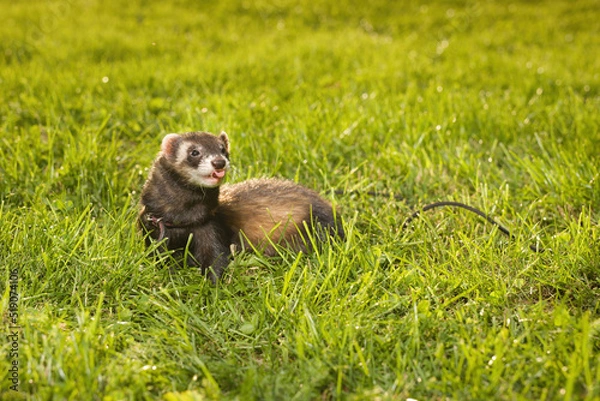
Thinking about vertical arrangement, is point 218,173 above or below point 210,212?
above

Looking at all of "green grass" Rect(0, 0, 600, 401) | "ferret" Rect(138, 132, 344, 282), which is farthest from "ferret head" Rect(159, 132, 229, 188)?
"green grass" Rect(0, 0, 600, 401)

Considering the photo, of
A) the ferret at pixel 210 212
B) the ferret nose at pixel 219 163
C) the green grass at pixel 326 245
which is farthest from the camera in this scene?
the ferret at pixel 210 212

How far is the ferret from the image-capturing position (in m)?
3.56

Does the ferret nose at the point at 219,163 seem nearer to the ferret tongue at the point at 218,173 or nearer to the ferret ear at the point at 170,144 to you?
the ferret tongue at the point at 218,173

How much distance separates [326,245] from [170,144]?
115cm

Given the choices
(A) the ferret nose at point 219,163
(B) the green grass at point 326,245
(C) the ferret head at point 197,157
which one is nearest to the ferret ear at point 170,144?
(C) the ferret head at point 197,157

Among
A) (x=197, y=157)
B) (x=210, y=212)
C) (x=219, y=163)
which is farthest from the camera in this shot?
(x=210, y=212)

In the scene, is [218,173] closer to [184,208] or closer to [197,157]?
[197,157]

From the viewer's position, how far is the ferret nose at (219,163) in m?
3.41

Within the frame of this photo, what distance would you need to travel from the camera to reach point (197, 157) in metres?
3.55

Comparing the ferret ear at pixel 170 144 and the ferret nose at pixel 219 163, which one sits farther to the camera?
the ferret ear at pixel 170 144

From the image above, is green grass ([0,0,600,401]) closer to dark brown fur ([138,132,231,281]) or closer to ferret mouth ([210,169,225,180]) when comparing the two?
dark brown fur ([138,132,231,281])

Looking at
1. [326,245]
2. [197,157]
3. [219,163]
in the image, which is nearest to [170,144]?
[197,157]

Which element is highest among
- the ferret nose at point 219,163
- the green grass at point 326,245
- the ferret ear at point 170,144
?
the ferret ear at point 170,144
